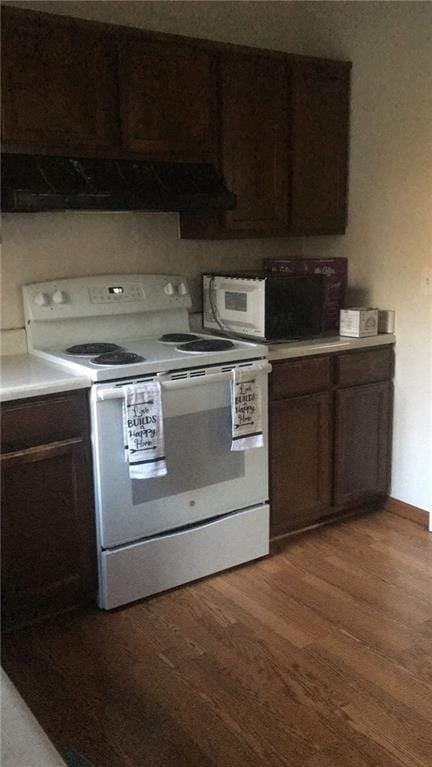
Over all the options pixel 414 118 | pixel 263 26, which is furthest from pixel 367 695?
pixel 263 26

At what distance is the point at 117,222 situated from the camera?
3000mm

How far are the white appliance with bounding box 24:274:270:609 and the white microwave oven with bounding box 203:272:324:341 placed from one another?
160 mm

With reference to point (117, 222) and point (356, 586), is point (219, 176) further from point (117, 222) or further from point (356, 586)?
point (356, 586)

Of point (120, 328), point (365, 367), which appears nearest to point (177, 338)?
point (120, 328)

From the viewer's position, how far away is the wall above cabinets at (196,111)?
245 centimetres

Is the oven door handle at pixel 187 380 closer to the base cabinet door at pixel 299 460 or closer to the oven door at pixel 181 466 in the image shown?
the oven door at pixel 181 466

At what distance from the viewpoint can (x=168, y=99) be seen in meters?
2.75

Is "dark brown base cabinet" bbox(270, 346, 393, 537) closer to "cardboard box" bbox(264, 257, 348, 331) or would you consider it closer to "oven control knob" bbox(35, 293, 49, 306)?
"cardboard box" bbox(264, 257, 348, 331)

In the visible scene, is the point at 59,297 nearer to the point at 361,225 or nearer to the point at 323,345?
the point at 323,345

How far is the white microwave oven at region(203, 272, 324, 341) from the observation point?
292 cm

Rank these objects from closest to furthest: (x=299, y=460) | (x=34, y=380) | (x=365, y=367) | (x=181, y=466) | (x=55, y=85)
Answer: (x=34, y=380), (x=55, y=85), (x=181, y=466), (x=299, y=460), (x=365, y=367)

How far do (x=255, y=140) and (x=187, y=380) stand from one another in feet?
3.85

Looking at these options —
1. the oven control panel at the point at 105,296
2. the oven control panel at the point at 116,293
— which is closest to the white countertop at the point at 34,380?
the oven control panel at the point at 105,296

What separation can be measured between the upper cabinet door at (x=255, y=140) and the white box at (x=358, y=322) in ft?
1.63
